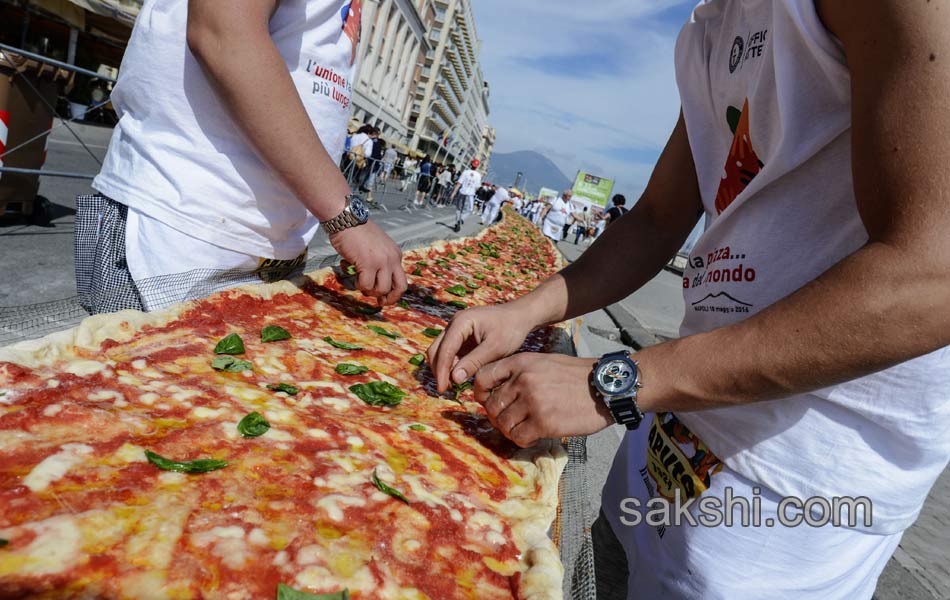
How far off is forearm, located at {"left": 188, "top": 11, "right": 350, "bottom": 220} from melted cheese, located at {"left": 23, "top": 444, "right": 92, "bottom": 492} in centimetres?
113

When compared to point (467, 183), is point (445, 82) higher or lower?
higher

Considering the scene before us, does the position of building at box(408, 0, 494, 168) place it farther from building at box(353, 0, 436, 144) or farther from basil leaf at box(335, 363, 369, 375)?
basil leaf at box(335, 363, 369, 375)

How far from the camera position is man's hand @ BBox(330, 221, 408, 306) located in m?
2.47

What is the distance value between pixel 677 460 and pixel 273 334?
6.00 ft

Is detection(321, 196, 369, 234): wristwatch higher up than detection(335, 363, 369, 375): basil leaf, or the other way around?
detection(321, 196, 369, 234): wristwatch

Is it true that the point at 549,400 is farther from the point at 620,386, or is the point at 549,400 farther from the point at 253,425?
the point at 253,425

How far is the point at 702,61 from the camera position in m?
2.14

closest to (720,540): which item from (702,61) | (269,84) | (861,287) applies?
(861,287)

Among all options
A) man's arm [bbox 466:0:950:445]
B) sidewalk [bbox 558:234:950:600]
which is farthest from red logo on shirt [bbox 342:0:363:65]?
sidewalk [bbox 558:234:950:600]

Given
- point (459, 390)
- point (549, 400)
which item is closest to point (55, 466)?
point (549, 400)

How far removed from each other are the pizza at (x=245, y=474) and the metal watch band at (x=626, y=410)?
506mm

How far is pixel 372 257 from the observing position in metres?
2.53

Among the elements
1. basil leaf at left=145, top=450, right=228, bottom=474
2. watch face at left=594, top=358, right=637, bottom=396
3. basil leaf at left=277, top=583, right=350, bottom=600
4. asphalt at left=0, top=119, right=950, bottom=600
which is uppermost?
watch face at left=594, top=358, right=637, bottom=396

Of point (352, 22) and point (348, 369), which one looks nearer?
point (352, 22)
